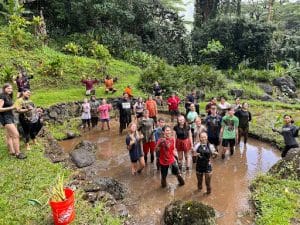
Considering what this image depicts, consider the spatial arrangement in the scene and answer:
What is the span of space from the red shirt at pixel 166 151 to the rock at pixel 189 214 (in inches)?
55.4

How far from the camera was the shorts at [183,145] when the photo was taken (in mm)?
9359

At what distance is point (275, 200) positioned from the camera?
25.4ft

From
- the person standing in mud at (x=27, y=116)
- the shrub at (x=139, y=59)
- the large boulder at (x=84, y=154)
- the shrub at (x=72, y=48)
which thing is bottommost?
the large boulder at (x=84, y=154)

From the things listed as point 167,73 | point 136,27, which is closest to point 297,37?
point 136,27

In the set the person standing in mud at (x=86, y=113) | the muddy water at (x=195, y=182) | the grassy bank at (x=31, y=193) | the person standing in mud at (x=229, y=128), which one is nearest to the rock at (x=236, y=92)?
the muddy water at (x=195, y=182)

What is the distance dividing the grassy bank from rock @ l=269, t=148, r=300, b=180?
438cm

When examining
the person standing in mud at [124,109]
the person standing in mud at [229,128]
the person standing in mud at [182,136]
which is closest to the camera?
the person standing in mud at [182,136]

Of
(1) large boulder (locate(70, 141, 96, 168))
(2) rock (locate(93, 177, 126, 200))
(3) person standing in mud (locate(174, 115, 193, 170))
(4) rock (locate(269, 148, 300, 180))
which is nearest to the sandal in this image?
(1) large boulder (locate(70, 141, 96, 168))

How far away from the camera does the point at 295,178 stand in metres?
8.67

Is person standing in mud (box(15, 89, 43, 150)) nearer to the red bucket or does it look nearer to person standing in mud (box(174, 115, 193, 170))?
the red bucket

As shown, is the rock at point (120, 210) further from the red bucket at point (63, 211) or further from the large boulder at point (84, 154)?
the large boulder at point (84, 154)

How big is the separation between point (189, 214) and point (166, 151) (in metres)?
1.90

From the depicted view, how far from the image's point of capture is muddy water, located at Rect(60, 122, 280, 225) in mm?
7728

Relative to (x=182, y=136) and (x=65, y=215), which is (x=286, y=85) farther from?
(x=65, y=215)
